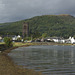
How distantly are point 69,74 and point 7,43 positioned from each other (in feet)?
333

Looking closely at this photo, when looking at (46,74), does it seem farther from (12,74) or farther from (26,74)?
(12,74)

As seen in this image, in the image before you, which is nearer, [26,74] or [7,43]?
[26,74]

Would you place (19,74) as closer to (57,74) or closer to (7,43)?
(57,74)

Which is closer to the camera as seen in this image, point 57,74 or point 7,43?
point 57,74

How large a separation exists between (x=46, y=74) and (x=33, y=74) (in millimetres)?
1809

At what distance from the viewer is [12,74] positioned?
27000 mm

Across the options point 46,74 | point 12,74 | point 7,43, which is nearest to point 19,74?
point 12,74

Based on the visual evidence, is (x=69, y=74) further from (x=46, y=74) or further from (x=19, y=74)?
(x=19, y=74)

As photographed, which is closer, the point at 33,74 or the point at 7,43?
the point at 33,74

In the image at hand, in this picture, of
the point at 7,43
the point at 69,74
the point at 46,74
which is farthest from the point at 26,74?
the point at 7,43

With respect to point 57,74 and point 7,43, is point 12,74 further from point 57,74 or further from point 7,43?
point 7,43

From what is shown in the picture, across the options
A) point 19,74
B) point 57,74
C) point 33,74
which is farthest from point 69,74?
point 19,74

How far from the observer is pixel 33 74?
27.1 m

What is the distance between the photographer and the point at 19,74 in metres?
27.1
